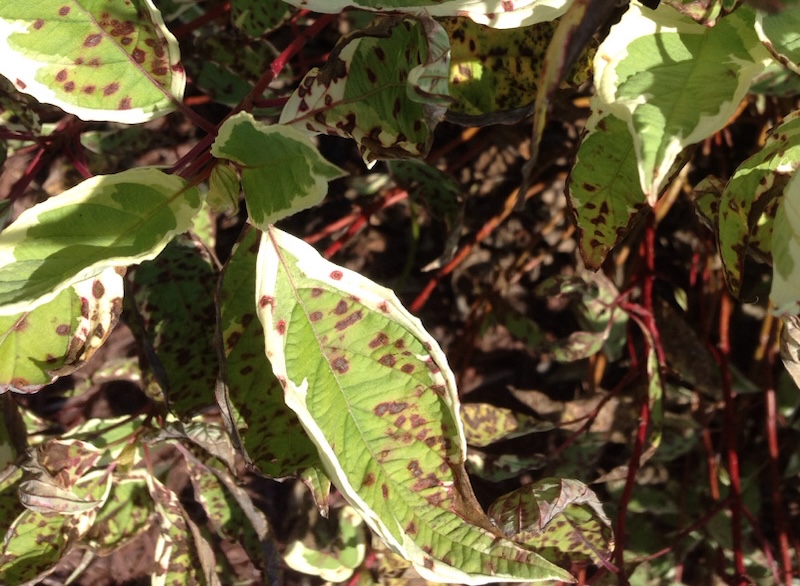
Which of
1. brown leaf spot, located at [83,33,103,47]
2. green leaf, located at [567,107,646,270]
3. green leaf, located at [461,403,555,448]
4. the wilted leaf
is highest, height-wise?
brown leaf spot, located at [83,33,103,47]

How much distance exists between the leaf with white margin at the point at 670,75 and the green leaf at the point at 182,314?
0.55m

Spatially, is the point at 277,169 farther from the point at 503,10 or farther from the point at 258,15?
the point at 258,15

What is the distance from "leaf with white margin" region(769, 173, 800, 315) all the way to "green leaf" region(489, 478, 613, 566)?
305mm

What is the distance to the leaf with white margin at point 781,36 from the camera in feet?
2.05

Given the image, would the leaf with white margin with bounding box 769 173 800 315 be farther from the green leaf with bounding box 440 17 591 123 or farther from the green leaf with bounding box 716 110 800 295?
the green leaf with bounding box 440 17 591 123

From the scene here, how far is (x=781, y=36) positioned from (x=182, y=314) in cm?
72

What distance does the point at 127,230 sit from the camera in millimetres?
704

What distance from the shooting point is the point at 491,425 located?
1.12 m

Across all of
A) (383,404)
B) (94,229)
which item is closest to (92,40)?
(94,229)

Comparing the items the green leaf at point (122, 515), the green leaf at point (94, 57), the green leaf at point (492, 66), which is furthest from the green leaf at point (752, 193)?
the green leaf at point (122, 515)

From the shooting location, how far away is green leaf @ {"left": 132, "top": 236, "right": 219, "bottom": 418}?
0.93m

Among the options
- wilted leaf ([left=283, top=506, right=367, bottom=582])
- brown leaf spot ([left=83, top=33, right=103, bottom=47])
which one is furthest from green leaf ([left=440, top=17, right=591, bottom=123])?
wilted leaf ([left=283, top=506, right=367, bottom=582])

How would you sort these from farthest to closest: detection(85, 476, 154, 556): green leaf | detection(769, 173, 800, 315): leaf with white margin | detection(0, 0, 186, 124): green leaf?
1. detection(85, 476, 154, 556): green leaf
2. detection(0, 0, 186, 124): green leaf
3. detection(769, 173, 800, 315): leaf with white margin

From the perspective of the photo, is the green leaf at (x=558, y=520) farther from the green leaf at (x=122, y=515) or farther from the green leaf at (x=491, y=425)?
the green leaf at (x=122, y=515)
